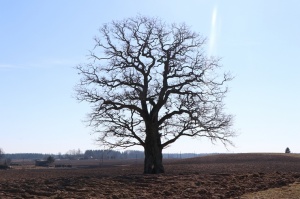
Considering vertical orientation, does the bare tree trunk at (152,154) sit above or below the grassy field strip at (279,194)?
above

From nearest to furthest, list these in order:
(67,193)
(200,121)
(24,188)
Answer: (67,193) → (24,188) → (200,121)

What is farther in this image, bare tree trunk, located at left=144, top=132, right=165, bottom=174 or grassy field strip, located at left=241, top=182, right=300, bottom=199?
bare tree trunk, located at left=144, top=132, right=165, bottom=174

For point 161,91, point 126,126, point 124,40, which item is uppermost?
point 124,40

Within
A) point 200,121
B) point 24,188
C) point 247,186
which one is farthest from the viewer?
point 200,121

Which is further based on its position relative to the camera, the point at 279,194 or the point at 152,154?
the point at 152,154

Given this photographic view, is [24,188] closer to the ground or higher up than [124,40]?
closer to the ground

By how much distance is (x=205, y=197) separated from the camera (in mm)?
21828

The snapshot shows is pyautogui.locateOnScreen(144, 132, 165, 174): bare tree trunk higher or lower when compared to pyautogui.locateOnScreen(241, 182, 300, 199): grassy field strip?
higher

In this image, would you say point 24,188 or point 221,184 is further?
point 221,184

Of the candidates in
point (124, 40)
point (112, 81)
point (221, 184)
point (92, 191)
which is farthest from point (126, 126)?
point (92, 191)

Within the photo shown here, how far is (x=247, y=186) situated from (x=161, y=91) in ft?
43.7

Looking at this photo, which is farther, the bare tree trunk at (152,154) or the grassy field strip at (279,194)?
the bare tree trunk at (152,154)

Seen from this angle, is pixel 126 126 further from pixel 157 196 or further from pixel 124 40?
pixel 157 196

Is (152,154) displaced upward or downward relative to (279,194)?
upward
